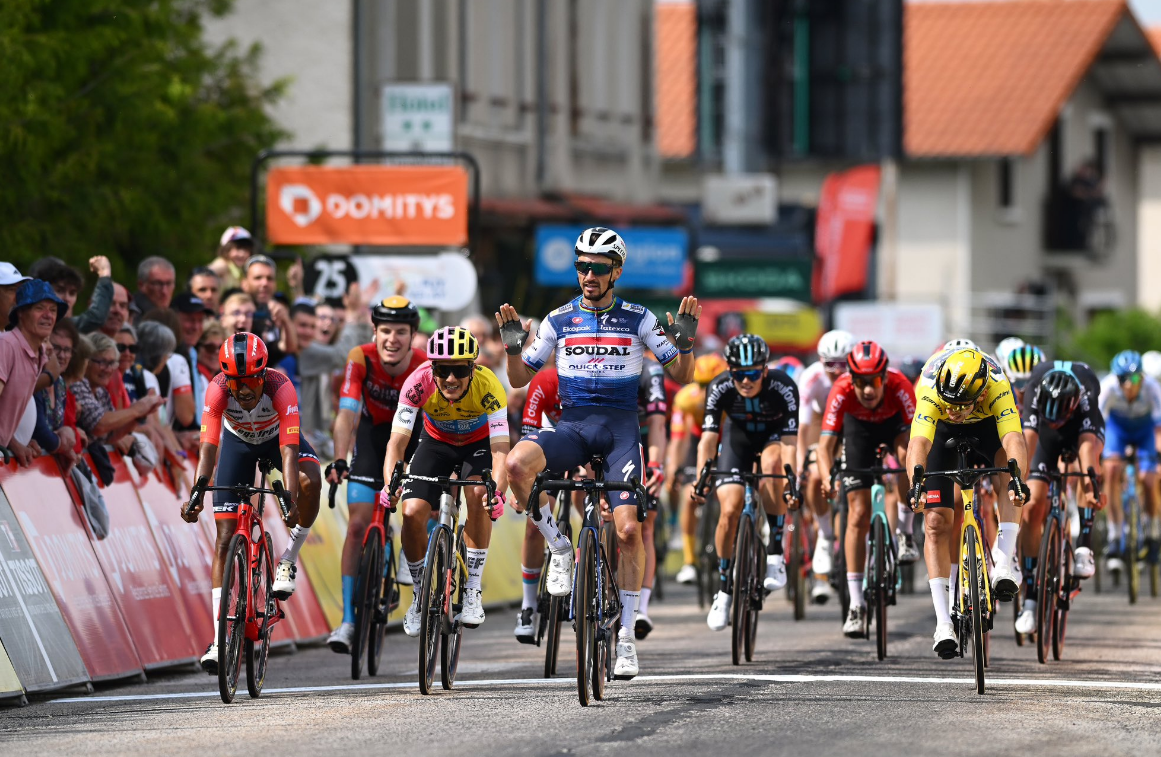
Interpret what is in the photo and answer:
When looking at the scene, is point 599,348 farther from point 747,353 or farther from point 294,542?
point 747,353

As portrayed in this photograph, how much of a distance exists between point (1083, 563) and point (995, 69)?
42.8 m

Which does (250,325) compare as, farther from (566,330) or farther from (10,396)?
(566,330)

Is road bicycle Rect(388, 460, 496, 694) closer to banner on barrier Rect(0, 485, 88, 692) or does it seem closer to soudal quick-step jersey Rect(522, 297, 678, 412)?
soudal quick-step jersey Rect(522, 297, 678, 412)

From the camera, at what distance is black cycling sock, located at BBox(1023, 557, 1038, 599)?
1498 cm

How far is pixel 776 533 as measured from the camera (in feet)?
51.6

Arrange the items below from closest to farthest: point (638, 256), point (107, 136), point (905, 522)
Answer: point (905, 522)
point (107, 136)
point (638, 256)

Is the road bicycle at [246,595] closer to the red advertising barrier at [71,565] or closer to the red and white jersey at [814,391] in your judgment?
the red advertising barrier at [71,565]

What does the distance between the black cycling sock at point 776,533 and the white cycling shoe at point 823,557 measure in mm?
1437

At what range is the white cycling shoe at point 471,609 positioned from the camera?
12602 millimetres

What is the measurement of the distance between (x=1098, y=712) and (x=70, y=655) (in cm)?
577

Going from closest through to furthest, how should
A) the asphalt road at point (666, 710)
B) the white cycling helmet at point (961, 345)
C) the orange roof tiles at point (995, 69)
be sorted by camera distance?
1. the asphalt road at point (666, 710)
2. the white cycling helmet at point (961, 345)
3. the orange roof tiles at point (995, 69)

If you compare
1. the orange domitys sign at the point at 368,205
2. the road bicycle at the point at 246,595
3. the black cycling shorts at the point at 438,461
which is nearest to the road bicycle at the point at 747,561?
the black cycling shorts at the point at 438,461

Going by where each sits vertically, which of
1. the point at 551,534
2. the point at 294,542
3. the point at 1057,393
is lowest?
the point at 294,542

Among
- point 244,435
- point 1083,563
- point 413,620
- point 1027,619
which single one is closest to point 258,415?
point 244,435
